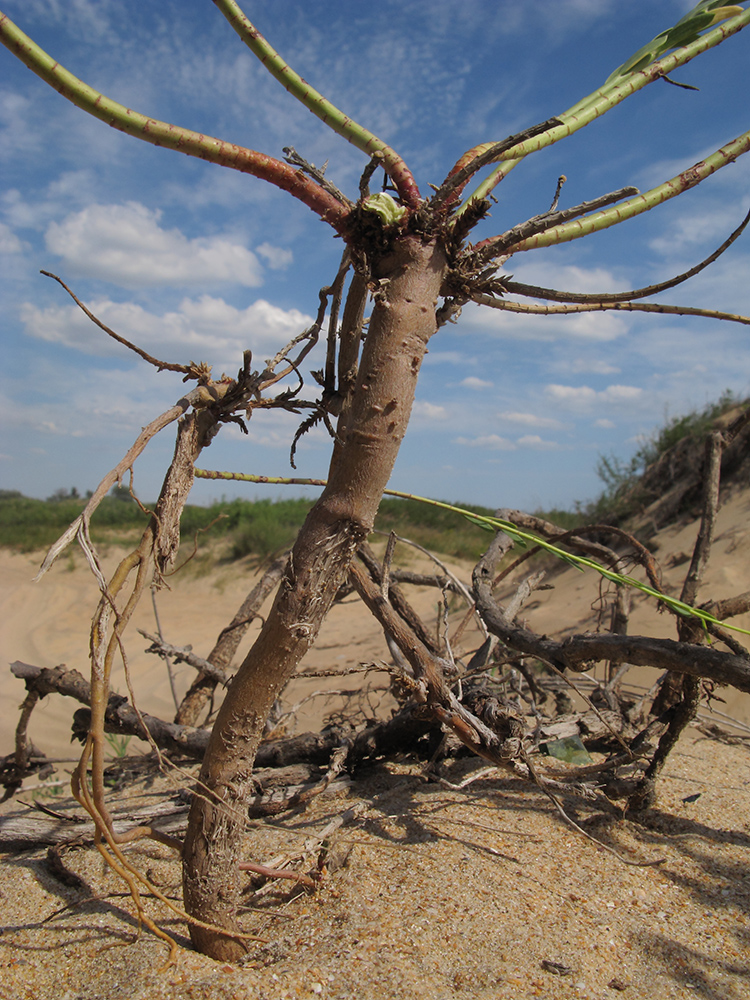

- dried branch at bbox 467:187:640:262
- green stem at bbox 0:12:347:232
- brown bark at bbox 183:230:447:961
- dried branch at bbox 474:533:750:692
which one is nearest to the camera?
green stem at bbox 0:12:347:232

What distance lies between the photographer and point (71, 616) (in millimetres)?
10195

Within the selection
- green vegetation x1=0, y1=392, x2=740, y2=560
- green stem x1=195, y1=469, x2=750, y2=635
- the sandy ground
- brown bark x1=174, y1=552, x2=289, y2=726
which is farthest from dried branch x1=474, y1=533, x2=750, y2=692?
green vegetation x1=0, y1=392, x2=740, y2=560

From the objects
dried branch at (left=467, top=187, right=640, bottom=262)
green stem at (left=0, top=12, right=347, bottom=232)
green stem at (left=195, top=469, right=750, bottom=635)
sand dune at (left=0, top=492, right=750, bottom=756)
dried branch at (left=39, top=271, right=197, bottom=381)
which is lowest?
sand dune at (left=0, top=492, right=750, bottom=756)

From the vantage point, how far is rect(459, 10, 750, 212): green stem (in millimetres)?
1338

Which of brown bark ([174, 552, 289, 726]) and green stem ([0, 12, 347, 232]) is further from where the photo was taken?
brown bark ([174, 552, 289, 726])

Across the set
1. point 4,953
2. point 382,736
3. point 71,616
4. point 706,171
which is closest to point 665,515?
point 382,736

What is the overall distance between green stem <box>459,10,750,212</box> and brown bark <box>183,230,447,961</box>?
233 millimetres

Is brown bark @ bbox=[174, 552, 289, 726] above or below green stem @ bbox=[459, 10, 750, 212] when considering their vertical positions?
below

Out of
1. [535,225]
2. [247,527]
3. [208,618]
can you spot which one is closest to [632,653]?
[535,225]

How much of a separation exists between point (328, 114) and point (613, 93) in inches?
25.6

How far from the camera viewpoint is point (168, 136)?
1158mm

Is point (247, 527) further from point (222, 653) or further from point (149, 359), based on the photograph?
point (149, 359)

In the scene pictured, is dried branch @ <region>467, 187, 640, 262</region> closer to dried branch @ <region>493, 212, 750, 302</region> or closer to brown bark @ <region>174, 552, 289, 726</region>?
dried branch @ <region>493, 212, 750, 302</region>

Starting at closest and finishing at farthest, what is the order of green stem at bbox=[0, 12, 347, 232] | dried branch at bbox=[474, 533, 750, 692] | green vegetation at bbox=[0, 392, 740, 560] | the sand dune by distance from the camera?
green stem at bbox=[0, 12, 347, 232] → dried branch at bbox=[474, 533, 750, 692] → the sand dune → green vegetation at bbox=[0, 392, 740, 560]
